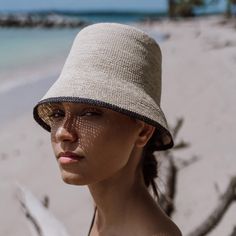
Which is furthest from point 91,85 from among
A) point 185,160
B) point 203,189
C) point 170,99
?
point 170,99

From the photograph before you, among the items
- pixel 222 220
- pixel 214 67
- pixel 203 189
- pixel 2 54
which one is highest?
pixel 222 220

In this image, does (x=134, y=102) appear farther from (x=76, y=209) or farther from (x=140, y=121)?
(x=76, y=209)

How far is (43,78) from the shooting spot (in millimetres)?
13633

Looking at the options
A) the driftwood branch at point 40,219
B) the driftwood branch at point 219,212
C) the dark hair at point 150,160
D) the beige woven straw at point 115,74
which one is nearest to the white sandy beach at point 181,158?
the driftwood branch at point 219,212

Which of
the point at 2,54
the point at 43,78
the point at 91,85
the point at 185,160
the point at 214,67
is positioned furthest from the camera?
the point at 2,54

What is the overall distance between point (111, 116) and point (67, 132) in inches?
4.7

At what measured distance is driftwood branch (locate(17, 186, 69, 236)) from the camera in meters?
2.85

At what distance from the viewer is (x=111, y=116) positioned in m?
1.52

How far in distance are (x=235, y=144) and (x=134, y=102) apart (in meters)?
3.63

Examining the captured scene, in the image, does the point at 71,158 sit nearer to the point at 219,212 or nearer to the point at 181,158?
the point at 219,212

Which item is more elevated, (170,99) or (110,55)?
(110,55)

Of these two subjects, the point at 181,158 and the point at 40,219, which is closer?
the point at 40,219

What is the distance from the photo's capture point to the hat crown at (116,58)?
152 cm

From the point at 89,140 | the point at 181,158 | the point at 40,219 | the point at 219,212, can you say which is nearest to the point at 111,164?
the point at 89,140
